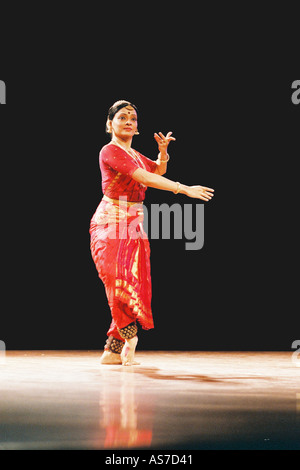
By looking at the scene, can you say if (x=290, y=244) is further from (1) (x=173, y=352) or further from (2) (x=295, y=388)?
(2) (x=295, y=388)

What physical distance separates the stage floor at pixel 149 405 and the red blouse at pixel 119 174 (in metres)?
0.79

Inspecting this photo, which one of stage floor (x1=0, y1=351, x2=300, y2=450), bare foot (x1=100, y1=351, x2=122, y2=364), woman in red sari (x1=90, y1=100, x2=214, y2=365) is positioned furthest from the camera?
bare foot (x1=100, y1=351, x2=122, y2=364)

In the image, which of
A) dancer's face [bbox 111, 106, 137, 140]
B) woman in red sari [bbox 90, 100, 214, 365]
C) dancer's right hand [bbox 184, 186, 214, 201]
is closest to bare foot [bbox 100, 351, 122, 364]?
woman in red sari [bbox 90, 100, 214, 365]

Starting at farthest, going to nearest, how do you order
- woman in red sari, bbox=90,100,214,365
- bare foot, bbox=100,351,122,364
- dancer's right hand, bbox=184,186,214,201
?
1. bare foot, bbox=100,351,122,364
2. woman in red sari, bbox=90,100,214,365
3. dancer's right hand, bbox=184,186,214,201

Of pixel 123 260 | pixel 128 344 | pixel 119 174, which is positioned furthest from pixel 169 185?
pixel 128 344

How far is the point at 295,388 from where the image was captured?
8.47 ft

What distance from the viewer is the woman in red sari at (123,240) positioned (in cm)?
339

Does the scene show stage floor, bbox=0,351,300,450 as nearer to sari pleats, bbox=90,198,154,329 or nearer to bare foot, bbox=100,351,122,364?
bare foot, bbox=100,351,122,364

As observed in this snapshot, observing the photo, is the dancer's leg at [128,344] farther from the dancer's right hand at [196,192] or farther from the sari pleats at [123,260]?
the dancer's right hand at [196,192]

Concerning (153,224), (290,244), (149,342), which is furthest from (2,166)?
(290,244)

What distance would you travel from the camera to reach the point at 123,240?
3.45 metres

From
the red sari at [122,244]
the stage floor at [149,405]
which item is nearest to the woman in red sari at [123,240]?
the red sari at [122,244]

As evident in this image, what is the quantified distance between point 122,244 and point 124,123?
1.88 ft

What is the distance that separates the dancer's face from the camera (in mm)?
3547
